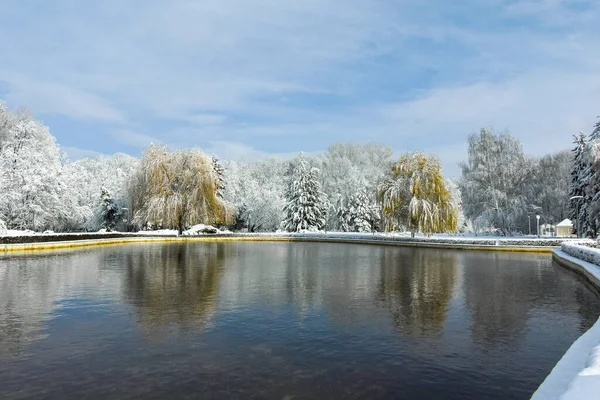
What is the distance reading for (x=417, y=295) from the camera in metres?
14.9

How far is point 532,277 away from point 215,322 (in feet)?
50.3

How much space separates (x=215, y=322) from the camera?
1079cm

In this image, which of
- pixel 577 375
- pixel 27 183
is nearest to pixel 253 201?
pixel 27 183

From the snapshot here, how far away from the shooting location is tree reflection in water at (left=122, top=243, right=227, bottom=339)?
10.6 m

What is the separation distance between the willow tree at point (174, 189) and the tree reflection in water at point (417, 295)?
3114cm

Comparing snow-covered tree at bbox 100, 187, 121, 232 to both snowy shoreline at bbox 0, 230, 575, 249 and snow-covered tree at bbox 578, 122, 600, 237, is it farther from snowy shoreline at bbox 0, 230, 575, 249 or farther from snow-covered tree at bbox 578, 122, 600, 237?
snow-covered tree at bbox 578, 122, 600, 237

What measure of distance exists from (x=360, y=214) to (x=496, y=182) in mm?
20443

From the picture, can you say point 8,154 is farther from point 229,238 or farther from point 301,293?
point 301,293

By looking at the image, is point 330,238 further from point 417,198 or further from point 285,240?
point 417,198

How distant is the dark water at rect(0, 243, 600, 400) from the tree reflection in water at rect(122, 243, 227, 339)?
72 mm

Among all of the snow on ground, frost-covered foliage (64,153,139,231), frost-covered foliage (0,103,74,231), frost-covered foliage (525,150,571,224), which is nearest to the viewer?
frost-covered foliage (0,103,74,231)

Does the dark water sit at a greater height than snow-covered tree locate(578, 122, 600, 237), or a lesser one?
lesser

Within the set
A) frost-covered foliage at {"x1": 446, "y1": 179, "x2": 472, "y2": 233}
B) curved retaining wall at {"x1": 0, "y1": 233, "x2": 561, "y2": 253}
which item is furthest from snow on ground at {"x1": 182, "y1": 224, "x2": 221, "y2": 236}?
frost-covered foliage at {"x1": 446, "y1": 179, "x2": 472, "y2": 233}

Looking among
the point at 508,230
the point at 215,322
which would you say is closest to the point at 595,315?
the point at 215,322
